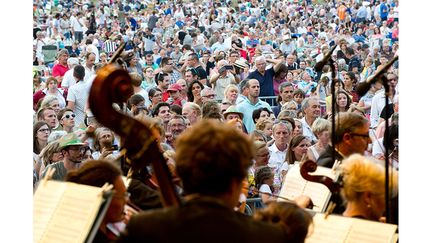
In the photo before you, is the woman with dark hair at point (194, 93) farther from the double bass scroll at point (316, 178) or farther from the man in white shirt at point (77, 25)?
the man in white shirt at point (77, 25)

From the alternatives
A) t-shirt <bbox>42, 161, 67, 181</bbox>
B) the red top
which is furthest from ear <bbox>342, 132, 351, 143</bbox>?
the red top

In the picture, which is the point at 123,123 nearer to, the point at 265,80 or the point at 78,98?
the point at 78,98

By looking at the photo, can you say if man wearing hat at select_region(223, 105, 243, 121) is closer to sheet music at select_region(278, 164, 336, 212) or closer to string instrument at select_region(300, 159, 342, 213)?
sheet music at select_region(278, 164, 336, 212)

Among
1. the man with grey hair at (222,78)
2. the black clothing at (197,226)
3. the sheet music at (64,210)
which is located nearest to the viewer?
the black clothing at (197,226)

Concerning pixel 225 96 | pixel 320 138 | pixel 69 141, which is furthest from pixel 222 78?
pixel 69 141

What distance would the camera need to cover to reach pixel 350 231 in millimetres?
3615

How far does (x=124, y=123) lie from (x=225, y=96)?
7559 millimetres

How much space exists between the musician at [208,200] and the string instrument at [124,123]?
32cm

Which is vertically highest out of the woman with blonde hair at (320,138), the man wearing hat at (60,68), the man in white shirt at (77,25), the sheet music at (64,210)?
the sheet music at (64,210)

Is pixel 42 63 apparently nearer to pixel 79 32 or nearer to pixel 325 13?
pixel 79 32

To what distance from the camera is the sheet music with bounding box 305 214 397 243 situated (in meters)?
3.54

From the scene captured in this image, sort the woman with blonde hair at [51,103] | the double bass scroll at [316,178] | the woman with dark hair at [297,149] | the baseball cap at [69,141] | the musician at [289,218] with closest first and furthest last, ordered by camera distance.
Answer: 1. the musician at [289,218]
2. the double bass scroll at [316,178]
3. the baseball cap at [69,141]
4. the woman with dark hair at [297,149]
5. the woman with blonde hair at [51,103]

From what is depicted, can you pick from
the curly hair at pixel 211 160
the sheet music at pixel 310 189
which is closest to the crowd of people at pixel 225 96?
the curly hair at pixel 211 160

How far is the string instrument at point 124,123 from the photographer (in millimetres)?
2605
